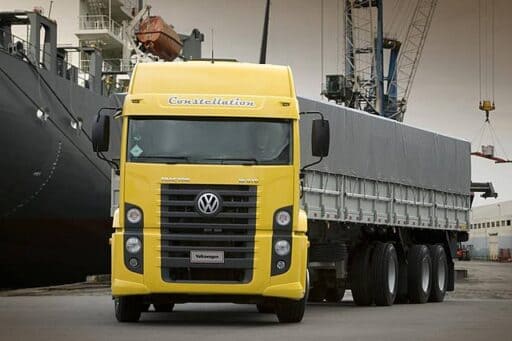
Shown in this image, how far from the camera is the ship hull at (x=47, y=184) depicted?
28.7m

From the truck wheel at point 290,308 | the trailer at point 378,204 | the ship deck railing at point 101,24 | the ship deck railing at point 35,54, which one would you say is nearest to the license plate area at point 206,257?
the truck wheel at point 290,308

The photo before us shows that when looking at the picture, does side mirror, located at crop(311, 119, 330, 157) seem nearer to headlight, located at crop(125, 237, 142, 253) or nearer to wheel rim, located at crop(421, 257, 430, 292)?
headlight, located at crop(125, 237, 142, 253)

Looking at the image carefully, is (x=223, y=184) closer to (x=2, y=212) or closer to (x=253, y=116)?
(x=253, y=116)

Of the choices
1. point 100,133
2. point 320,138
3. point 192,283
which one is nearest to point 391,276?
point 320,138

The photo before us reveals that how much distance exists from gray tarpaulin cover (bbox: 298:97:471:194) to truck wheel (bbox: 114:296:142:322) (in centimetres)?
516

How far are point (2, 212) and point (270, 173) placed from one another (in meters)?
16.7

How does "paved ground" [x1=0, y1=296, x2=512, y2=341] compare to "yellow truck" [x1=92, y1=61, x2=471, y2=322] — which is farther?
"yellow truck" [x1=92, y1=61, x2=471, y2=322]

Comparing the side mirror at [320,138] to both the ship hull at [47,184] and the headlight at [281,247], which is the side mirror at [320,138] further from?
the ship hull at [47,184]

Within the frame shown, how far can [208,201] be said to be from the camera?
13.3m

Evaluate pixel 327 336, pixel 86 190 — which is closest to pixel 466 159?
pixel 86 190

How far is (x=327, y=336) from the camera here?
39.8ft

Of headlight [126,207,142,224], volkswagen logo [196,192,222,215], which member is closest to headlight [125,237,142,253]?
headlight [126,207,142,224]

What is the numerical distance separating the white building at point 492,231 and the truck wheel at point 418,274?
275 feet

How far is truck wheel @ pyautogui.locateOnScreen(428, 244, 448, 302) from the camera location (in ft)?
75.6
